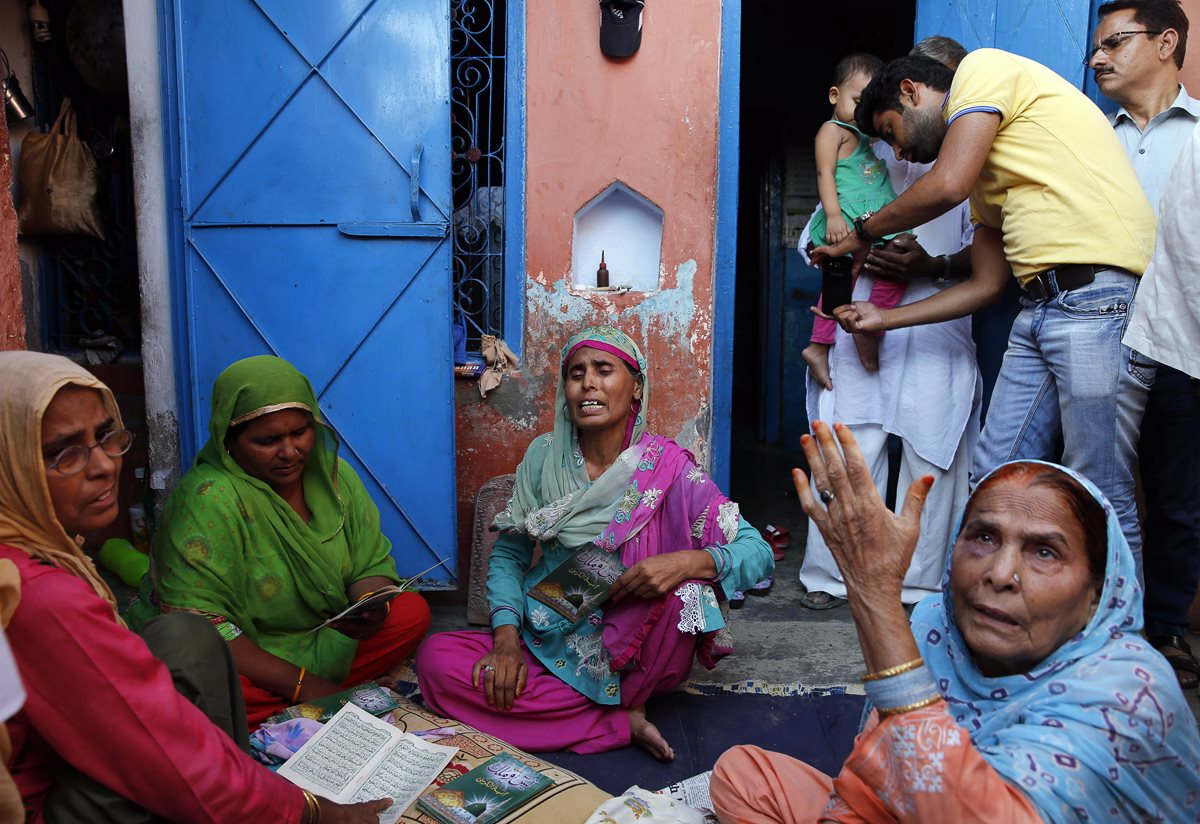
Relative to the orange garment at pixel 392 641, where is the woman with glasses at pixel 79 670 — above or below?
above

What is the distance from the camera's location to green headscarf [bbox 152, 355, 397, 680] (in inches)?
109

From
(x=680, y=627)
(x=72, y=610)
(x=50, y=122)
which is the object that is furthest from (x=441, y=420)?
(x=50, y=122)

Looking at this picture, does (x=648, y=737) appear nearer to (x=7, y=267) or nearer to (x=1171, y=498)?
(x=1171, y=498)

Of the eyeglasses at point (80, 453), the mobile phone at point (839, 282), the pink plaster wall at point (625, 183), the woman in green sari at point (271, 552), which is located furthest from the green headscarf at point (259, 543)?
the mobile phone at point (839, 282)

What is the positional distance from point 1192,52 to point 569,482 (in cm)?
284

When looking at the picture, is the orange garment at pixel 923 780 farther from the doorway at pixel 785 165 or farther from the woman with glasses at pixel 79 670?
the doorway at pixel 785 165

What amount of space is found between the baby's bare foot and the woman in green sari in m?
2.10

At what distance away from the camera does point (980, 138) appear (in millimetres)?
3037

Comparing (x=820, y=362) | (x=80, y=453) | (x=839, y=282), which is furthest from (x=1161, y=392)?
(x=80, y=453)

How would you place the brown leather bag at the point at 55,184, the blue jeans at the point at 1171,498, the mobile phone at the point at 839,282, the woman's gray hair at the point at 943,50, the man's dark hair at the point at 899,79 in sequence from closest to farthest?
the blue jeans at the point at 1171,498 → the man's dark hair at the point at 899,79 → the woman's gray hair at the point at 943,50 → the mobile phone at the point at 839,282 → the brown leather bag at the point at 55,184

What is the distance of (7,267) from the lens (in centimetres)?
264

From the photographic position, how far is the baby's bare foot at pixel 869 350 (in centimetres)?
391

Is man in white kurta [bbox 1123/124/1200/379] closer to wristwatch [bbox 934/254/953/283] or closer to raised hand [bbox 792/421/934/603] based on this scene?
wristwatch [bbox 934/254/953/283]

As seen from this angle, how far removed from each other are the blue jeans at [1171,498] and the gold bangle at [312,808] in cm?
272
